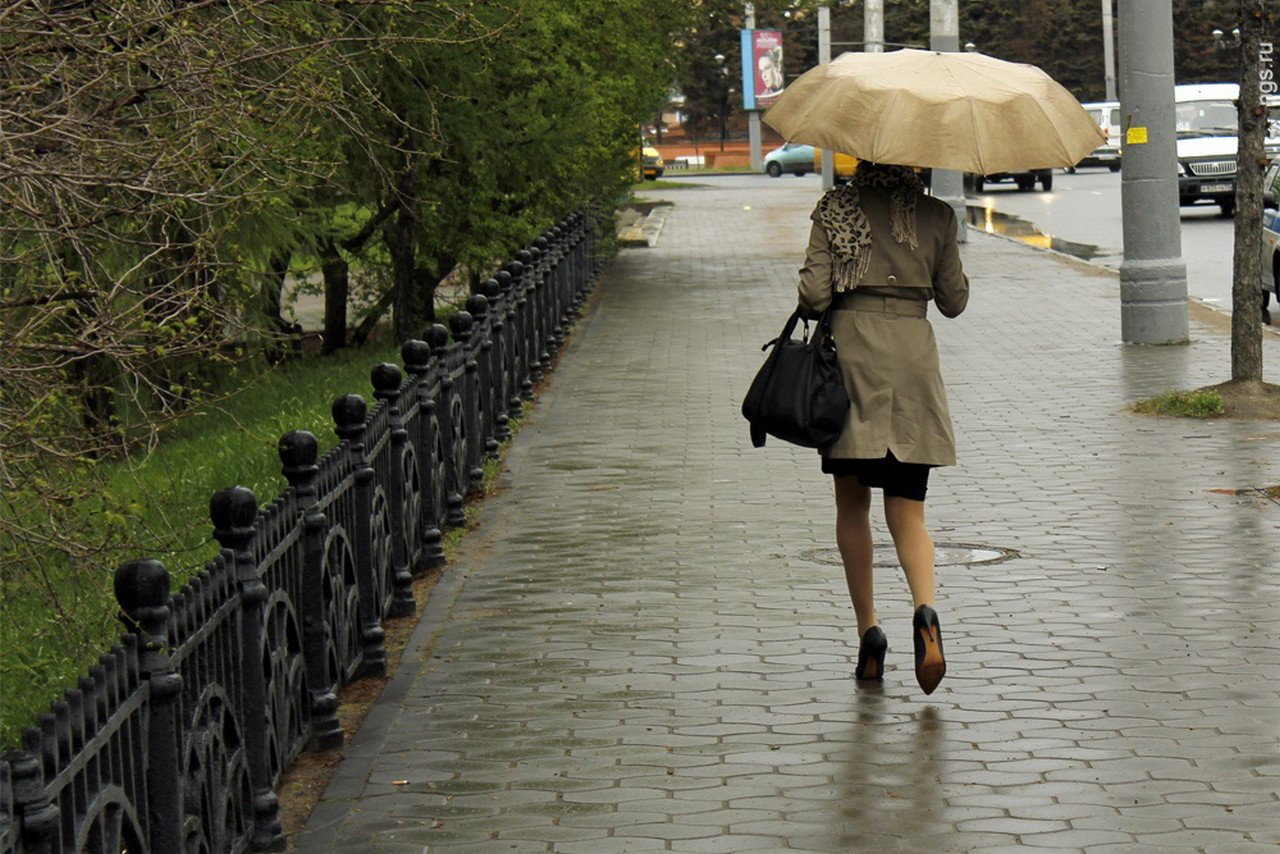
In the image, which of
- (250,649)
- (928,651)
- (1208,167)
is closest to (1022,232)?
(1208,167)

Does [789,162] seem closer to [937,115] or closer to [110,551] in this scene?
[937,115]

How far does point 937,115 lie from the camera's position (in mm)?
6598

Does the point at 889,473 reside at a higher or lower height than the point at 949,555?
higher

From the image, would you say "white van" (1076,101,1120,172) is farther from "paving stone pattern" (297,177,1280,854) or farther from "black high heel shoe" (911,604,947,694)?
"black high heel shoe" (911,604,947,694)

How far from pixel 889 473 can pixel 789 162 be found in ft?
236

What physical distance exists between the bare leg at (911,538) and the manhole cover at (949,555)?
6.75 ft

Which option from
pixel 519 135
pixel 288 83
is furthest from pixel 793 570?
pixel 519 135

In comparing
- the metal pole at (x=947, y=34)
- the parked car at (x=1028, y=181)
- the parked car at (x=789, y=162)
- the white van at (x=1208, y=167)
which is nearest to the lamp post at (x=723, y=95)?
the parked car at (x=789, y=162)

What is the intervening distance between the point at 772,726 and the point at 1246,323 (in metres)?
7.78

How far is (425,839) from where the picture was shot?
525cm

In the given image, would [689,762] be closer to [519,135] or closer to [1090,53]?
[519,135]

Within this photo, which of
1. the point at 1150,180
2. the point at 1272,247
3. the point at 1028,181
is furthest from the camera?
the point at 1028,181

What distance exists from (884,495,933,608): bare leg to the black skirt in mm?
37

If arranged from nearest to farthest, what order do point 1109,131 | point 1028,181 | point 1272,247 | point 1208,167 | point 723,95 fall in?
point 1272,247
point 1208,167
point 1028,181
point 1109,131
point 723,95
